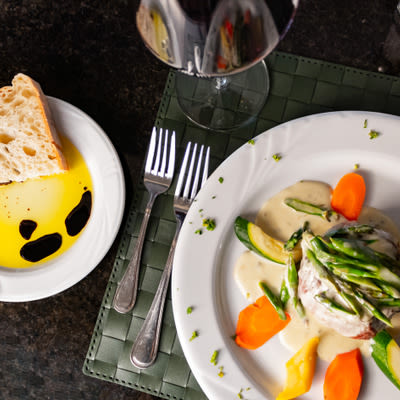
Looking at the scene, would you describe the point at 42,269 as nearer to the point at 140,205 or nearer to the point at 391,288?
the point at 140,205

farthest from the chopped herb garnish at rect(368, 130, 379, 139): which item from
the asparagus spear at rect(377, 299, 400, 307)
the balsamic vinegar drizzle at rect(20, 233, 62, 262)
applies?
the balsamic vinegar drizzle at rect(20, 233, 62, 262)

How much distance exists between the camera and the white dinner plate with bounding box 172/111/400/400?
127cm

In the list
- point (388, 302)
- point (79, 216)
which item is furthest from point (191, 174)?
point (388, 302)

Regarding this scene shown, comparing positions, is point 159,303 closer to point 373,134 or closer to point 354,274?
point 354,274

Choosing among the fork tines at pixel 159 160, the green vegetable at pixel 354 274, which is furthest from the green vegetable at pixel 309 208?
the fork tines at pixel 159 160

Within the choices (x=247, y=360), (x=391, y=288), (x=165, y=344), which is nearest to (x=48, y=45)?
(x=165, y=344)

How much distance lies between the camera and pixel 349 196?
4.28 ft

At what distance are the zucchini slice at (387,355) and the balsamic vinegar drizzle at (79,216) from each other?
33.7 inches

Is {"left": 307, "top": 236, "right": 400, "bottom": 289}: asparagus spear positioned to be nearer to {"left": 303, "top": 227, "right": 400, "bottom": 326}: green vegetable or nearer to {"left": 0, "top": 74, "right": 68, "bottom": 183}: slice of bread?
{"left": 303, "top": 227, "right": 400, "bottom": 326}: green vegetable

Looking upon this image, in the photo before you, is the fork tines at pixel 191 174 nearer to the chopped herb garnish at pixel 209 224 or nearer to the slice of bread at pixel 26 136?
the chopped herb garnish at pixel 209 224

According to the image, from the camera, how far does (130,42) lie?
1.58 m

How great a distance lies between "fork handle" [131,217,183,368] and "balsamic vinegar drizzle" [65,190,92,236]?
29 cm

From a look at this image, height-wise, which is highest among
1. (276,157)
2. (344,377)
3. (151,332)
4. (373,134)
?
(373,134)

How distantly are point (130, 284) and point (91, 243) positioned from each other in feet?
0.53
